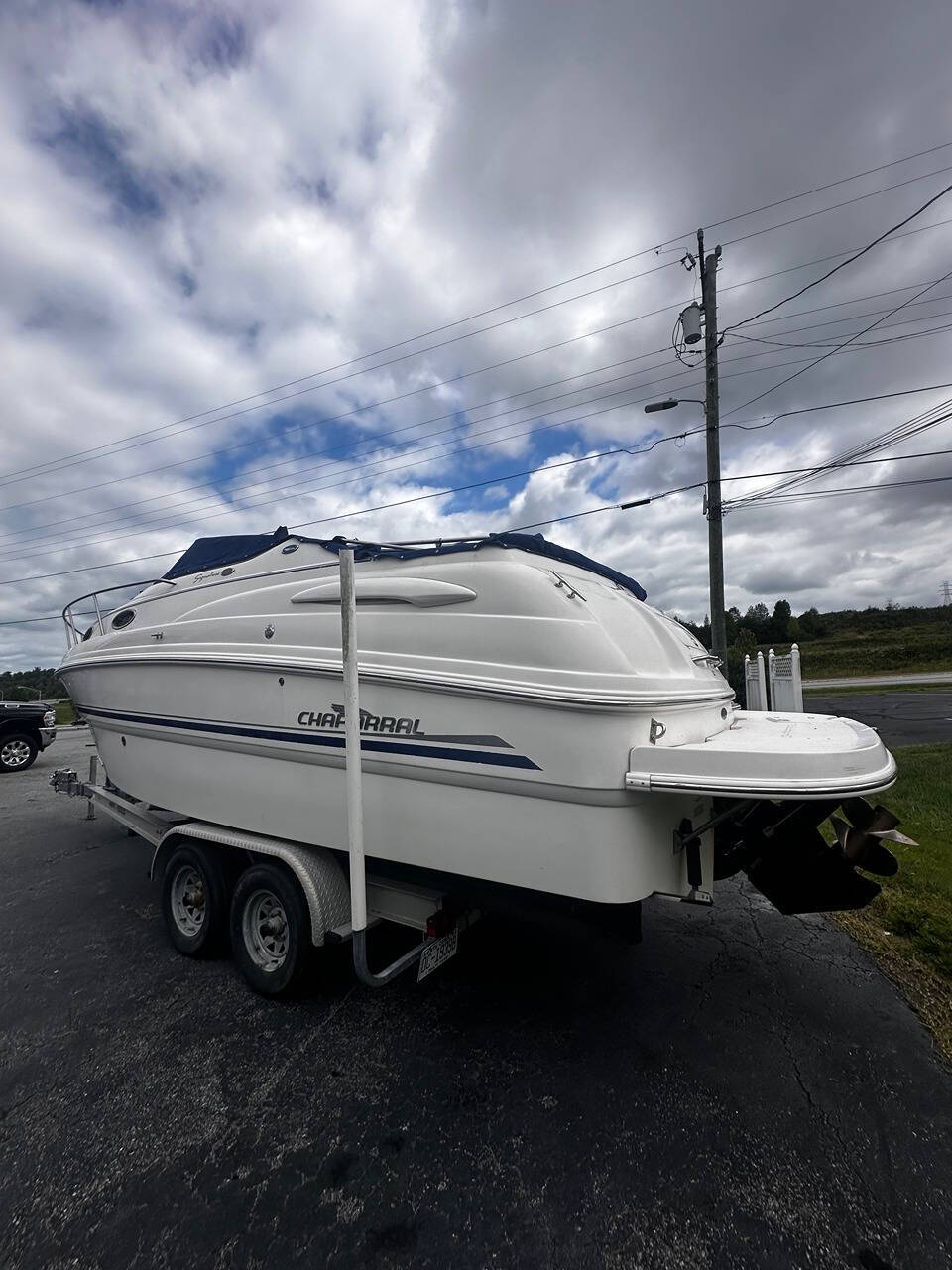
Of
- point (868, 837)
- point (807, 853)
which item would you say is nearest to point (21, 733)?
point (807, 853)

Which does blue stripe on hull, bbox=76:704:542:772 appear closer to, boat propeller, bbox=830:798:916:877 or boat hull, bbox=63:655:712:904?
boat hull, bbox=63:655:712:904

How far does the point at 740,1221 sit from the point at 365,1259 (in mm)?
1192

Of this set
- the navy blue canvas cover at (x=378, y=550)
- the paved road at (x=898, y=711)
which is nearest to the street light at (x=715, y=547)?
the paved road at (x=898, y=711)

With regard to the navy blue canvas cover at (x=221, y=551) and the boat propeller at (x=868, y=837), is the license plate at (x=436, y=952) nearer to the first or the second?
the boat propeller at (x=868, y=837)

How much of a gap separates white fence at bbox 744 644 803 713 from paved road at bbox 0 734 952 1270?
5.68 meters

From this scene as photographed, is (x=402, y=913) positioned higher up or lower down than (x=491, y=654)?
lower down

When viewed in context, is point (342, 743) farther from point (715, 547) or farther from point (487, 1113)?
point (715, 547)

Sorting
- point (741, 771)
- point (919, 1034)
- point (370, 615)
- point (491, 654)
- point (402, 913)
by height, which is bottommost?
point (919, 1034)

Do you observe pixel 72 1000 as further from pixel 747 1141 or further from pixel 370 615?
pixel 747 1141

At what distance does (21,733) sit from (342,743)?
1202 cm

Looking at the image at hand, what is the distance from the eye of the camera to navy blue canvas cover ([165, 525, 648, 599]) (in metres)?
3.17

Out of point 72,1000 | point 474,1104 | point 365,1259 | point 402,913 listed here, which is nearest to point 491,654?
point 402,913

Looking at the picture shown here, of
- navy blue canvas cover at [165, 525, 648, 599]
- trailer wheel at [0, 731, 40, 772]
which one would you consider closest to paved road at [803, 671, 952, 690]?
navy blue canvas cover at [165, 525, 648, 599]

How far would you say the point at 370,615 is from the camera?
316 centimetres
